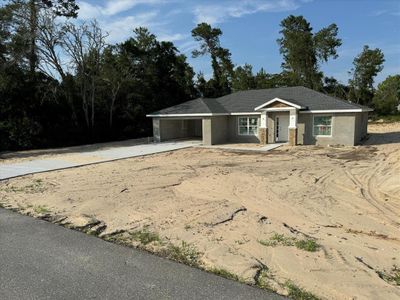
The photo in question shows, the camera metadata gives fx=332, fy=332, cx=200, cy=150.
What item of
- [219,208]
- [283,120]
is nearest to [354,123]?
[283,120]

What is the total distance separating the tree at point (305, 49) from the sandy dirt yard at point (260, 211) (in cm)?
3512

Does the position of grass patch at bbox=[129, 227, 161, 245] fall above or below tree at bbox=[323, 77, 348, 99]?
below

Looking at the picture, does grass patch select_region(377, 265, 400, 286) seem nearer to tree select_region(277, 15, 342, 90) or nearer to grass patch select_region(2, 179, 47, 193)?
grass patch select_region(2, 179, 47, 193)

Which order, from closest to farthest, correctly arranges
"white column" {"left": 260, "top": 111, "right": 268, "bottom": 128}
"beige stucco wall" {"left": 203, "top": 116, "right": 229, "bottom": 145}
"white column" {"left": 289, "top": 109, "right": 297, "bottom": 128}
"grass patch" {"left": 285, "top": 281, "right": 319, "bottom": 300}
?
"grass patch" {"left": 285, "top": 281, "right": 319, "bottom": 300}, "white column" {"left": 289, "top": 109, "right": 297, "bottom": 128}, "white column" {"left": 260, "top": 111, "right": 268, "bottom": 128}, "beige stucco wall" {"left": 203, "top": 116, "right": 229, "bottom": 145}

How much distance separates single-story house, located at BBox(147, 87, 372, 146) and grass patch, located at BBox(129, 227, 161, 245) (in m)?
16.5

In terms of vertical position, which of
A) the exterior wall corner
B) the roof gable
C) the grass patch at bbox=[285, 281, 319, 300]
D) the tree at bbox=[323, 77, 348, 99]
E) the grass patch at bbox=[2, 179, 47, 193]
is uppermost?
the tree at bbox=[323, 77, 348, 99]

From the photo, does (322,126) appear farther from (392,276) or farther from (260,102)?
(392,276)

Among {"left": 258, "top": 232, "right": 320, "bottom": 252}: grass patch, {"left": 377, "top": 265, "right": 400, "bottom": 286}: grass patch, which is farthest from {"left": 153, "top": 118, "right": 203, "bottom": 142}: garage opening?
{"left": 377, "top": 265, "right": 400, "bottom": 286}: grass patch

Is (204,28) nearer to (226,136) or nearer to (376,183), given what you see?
(226,136)

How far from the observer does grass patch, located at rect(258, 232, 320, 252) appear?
5285mm

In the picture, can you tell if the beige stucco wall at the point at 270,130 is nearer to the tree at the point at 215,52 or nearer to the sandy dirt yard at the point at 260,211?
the sandy dirt yard at the point at 260,211

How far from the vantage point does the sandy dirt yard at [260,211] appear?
4.57 metres

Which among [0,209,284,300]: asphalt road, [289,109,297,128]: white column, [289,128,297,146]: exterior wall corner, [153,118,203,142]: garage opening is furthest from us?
[153,118,203,142]: garage opening

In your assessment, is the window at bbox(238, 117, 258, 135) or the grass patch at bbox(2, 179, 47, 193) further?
the window at bbox(238, 117, 258, 135)
